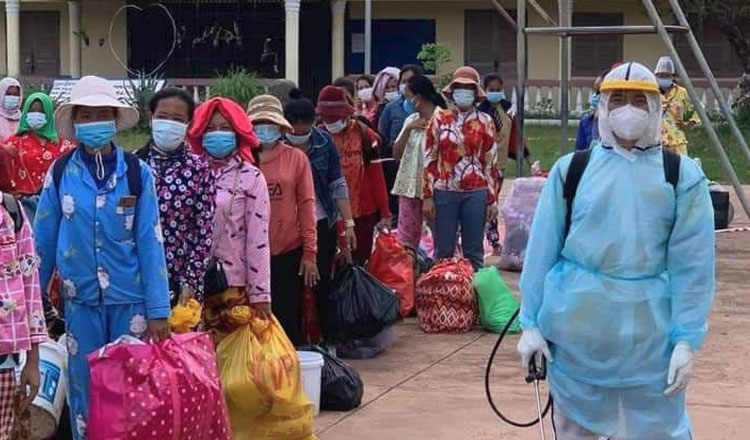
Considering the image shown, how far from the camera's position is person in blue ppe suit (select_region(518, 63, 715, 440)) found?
184 inches

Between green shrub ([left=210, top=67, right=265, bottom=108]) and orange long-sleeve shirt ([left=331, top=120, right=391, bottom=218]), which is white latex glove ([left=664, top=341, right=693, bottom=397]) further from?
green shrub ([left=210, top=67, right=265, bottom=108])

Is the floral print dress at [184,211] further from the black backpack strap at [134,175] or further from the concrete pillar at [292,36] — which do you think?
the concrete pillar at [292,36]

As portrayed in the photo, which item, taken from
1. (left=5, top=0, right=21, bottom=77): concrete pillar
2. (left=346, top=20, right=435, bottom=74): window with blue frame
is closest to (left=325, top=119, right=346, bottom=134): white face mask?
(left=346, top=20, right=435, bottom=74): window with blue frame

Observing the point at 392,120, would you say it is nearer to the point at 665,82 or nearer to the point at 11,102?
the point at 665,82

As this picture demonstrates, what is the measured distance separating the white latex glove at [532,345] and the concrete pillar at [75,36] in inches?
1181

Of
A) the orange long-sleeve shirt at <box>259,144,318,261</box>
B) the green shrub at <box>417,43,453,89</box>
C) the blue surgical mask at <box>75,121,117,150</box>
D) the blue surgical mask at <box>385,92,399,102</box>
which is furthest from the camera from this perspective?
the green shrub at <box>417,43,453,89</box>

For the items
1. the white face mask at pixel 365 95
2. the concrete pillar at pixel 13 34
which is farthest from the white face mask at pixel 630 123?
the concrete pillar at pixel 13 34

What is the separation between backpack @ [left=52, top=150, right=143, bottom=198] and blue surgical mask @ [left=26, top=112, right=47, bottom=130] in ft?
14.1

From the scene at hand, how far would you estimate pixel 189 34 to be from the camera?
3353 cm

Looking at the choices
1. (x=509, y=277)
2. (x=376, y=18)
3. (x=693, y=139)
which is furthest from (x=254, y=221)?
(x=376, y=18)

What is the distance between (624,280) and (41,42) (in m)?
32.5

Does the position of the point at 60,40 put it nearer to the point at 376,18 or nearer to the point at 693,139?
the point at 376,18

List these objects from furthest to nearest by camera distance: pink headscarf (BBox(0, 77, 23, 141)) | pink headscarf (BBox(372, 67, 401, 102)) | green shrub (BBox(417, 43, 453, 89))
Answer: green shrub (BBox(417, 43, 453, 89))
pink headscarf (BBox(372, 67, 401, 102))
pink headscarf (BBox(0, 77, 23, 141))

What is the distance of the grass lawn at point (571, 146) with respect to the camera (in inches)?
844
